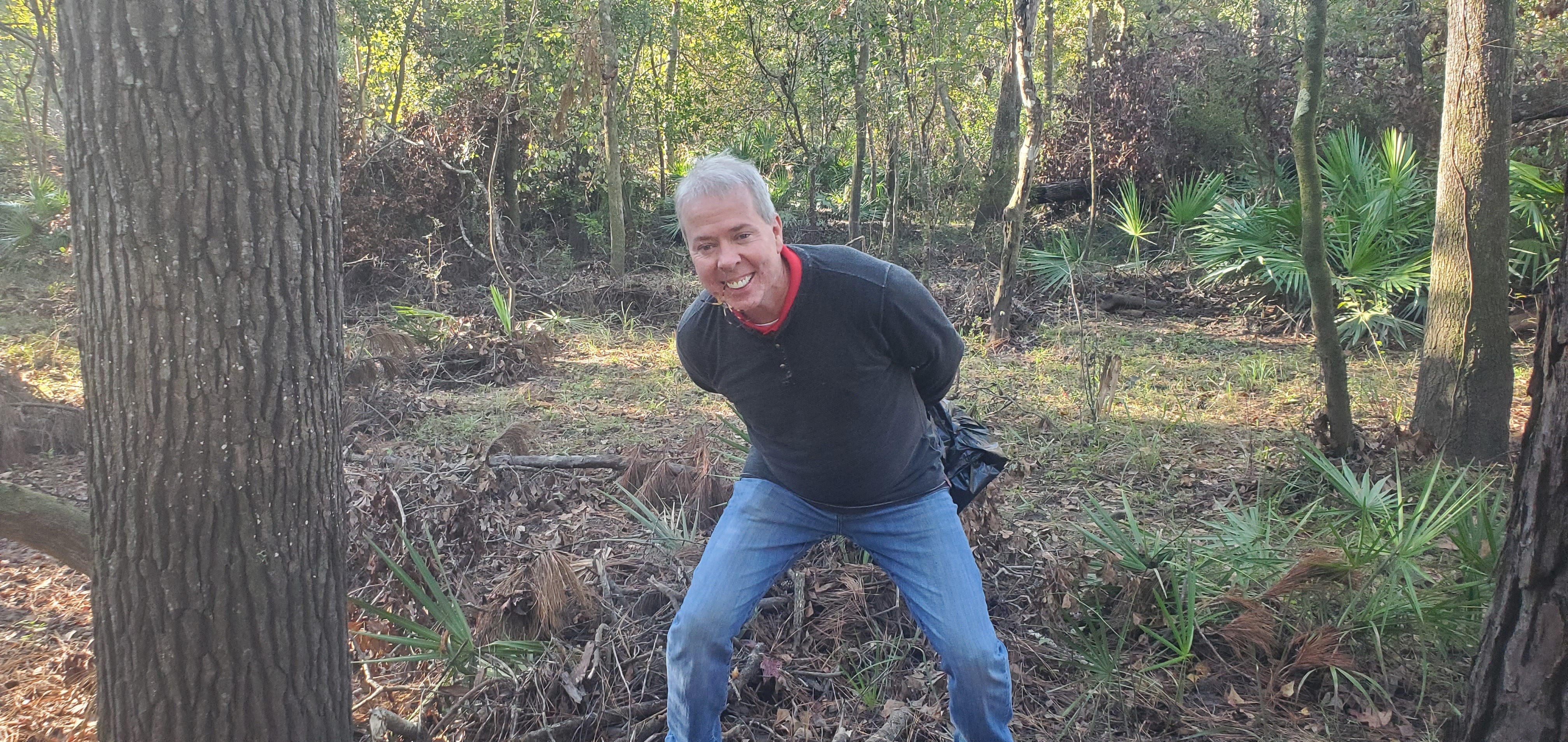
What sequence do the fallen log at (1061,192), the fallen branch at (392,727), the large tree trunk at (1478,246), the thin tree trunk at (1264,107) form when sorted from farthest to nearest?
1. the fallen log at (1061,192)
2. the thin tree trunk at (1264,107)
3. the large tree trunk at (1478,246)
4. the fallen branch at (392,727)

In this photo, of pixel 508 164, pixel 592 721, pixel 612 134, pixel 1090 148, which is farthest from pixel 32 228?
pixel 1090 148

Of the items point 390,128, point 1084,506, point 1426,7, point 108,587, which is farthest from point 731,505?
point 1426,7

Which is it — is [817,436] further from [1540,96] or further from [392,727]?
[1540,96]

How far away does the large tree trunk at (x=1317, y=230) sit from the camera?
4.48 metres

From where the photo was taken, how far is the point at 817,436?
2633mm

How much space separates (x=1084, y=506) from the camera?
4684mm

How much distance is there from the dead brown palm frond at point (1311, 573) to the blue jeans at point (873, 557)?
1317mm

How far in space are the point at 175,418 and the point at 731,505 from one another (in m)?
→ 1.45

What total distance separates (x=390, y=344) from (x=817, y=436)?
6.53 meters

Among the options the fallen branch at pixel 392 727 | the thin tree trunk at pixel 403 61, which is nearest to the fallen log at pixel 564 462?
the fallen branch at pixel 392 727

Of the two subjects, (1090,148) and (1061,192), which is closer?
(1090,148)

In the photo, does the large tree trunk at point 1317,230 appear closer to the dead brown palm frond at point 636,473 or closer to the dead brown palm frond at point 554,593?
the dead brown palm frond at point 636,473

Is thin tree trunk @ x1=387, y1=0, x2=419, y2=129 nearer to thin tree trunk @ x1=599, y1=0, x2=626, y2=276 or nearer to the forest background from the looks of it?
the forest background

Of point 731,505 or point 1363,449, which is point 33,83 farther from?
point 1363,449
